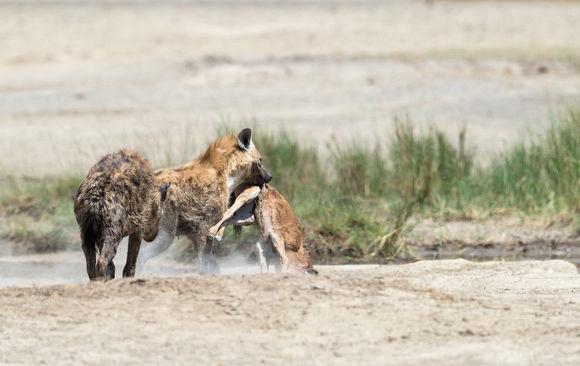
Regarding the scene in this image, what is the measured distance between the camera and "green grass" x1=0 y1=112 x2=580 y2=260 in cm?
1223

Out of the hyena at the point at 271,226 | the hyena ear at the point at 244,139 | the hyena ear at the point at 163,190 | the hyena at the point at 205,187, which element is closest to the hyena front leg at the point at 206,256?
the hyena at the point at 205,187

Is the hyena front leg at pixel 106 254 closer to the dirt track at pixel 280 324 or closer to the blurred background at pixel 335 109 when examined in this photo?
the dirt track at pixel 280 324

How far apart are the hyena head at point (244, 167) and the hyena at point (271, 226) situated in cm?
20

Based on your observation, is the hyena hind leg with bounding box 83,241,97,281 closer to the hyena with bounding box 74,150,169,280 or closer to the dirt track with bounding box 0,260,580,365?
the hyena with bounding box 74,150,169,280

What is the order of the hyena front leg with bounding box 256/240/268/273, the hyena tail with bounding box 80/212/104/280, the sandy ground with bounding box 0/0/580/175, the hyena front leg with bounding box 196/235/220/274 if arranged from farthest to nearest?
1. the sandy ground with bounding box 0/0/580/175
2. the hyena front leg with bounding box 196/235/220/274
3. the hyena front leg with bounding box 256/240/268/273
4. the hyena tail with bounding box 80/212/104/280

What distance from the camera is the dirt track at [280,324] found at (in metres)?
7.21

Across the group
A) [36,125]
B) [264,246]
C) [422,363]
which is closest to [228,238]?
[264,246]

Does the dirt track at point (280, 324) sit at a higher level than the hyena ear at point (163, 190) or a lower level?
lower

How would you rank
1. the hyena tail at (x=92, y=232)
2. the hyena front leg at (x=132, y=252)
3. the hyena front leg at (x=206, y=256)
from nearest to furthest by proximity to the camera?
1. the hyena tail at (x=92, y=232)
2. the hyena front leg at (x=132, y=252)
3. the hyena front leg at (x=206, y=256)

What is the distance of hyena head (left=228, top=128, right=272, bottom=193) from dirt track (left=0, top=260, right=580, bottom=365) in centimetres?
192

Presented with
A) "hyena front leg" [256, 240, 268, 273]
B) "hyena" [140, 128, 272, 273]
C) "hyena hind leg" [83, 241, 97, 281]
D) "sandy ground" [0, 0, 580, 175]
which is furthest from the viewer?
"sandy ground" [0, 0, 580, 175]

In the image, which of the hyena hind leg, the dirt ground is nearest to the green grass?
the dirt ground

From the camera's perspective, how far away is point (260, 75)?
20.0m

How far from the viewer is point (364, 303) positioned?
25.8 ft
